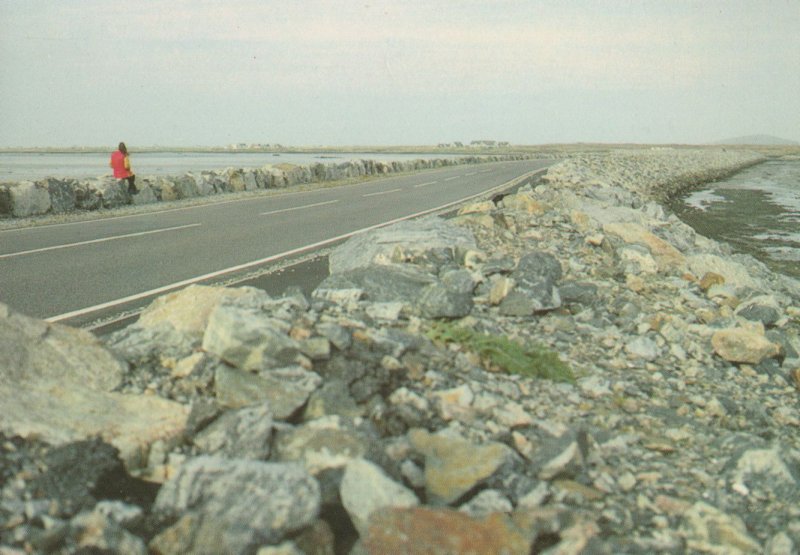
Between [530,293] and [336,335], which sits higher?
[336,335]

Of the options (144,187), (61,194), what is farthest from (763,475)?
(144,187)

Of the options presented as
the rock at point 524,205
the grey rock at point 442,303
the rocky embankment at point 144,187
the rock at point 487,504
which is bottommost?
the rock at point 487,504

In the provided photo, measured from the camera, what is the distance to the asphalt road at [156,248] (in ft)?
23.7

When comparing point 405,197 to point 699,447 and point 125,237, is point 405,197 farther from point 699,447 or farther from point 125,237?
point 699,447

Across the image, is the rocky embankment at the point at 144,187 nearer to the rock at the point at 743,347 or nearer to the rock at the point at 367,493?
the rock at the point at 743,347

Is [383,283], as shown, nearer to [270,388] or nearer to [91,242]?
[270,388]

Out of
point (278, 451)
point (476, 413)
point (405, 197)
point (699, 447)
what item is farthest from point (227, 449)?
point (405, 197)

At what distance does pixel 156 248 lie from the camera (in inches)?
406

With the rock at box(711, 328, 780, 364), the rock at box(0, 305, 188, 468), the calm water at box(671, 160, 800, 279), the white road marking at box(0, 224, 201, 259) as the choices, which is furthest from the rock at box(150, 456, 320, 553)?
the calm water at box(671, 160, 800, 279)

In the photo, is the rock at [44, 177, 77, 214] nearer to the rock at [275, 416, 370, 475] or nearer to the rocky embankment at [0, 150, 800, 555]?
the rocky embankment at [0, 150, 800, 555]

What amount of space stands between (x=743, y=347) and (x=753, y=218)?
2199 centimetres

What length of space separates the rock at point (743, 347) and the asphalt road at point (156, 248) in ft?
18.1

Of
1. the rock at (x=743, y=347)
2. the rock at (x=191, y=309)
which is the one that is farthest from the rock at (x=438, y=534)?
the rock at (x=743, y=347)

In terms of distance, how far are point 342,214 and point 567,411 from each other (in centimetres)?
1149
